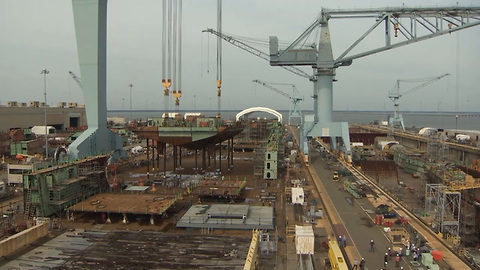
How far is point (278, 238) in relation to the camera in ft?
60.4

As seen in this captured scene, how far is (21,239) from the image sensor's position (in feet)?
52.1

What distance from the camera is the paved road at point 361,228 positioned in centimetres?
1625

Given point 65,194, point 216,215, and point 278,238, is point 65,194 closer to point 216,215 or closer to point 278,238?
point 216,215

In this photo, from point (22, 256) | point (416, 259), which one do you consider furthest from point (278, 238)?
point (22, 256)

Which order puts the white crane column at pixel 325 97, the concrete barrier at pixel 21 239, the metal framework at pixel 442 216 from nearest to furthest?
the concrete barrier at pixel 21 239 → the metal framework at pixel 442 216 → the white crane column at pixel 325 97

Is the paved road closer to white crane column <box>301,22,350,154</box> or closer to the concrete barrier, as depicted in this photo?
white crane column <box>301,22,350,154</box>

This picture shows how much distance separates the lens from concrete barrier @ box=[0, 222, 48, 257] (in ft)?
49.0

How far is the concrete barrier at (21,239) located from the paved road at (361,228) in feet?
46.0

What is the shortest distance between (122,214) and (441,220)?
17573 millimetres

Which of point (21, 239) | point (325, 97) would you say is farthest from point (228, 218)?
point (325, 97)

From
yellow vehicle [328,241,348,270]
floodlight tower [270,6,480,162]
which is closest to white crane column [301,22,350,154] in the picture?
floodlight tower [270,6,480,162]

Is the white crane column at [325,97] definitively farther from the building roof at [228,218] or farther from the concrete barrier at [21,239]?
the concrete barrier at [21,239]

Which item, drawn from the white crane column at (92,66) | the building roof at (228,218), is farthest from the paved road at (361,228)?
the white crane column at (92,66)

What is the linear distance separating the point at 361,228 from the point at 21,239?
52.3 ft
